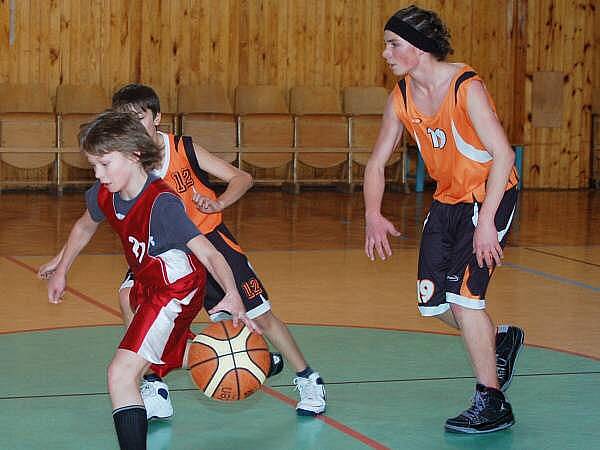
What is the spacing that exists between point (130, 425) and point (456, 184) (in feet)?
5.29

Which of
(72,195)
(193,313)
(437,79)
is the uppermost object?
(437,79)

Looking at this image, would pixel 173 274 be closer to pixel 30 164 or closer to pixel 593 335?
pixel 593 335

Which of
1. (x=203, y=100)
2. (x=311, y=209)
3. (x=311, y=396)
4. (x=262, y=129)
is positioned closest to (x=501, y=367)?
(x=311, y=396)

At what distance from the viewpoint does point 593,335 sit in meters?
6.12

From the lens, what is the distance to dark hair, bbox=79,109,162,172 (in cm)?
362

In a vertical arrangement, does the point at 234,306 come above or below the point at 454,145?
below

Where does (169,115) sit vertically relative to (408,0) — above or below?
below

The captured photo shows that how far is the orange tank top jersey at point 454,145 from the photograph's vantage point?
4.29 m

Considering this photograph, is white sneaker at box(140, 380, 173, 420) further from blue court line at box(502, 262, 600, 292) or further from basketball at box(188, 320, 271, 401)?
blue court line at box(502, 262, 600, 292)

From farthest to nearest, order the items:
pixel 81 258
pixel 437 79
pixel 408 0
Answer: pixel 408 0 → pixel 81 258 → pixel 437 79

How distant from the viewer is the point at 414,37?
4.31m

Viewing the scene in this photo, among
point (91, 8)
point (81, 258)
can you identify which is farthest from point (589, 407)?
point (91, 8)

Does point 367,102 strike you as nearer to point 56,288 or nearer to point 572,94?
point 572,94

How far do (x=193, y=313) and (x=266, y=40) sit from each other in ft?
41.0
